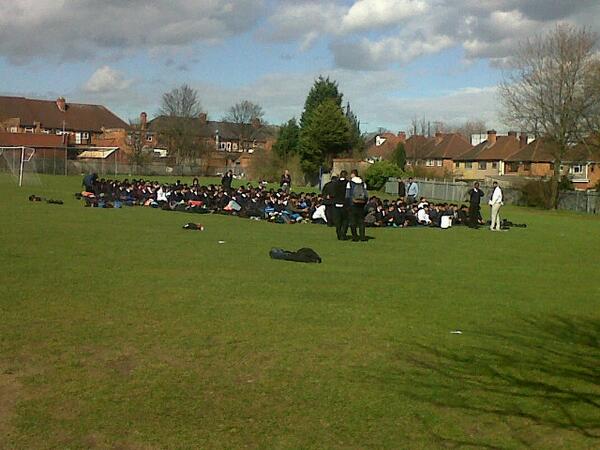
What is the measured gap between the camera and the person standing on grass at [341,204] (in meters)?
19.6

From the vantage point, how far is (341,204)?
65.1 ft

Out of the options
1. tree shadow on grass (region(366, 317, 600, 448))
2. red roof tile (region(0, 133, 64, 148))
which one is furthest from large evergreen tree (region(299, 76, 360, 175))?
tree shadow on grass (region(366, 317, 600, 448))

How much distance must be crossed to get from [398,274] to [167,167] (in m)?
76.4

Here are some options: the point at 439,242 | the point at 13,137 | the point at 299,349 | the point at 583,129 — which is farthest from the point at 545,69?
the point at 13,137

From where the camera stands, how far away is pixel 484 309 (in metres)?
10.6

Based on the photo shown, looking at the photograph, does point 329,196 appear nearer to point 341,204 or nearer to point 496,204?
point 341,204

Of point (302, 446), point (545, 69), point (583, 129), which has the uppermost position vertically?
point (545, 69)

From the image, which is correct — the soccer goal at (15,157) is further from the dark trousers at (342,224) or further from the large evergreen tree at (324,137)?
the dark trousers at (342,224)

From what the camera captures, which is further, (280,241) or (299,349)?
(280,241)

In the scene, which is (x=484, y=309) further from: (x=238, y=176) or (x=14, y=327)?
(x=238, y=176)

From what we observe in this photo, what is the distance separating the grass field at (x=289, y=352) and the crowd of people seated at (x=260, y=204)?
30.7ft

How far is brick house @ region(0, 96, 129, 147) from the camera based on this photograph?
345 ft

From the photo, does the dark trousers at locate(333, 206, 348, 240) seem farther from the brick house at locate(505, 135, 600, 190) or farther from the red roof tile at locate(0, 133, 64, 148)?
the red roof tile at locate(0, 133, 64, 148)

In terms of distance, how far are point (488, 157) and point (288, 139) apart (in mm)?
26615
